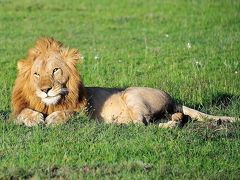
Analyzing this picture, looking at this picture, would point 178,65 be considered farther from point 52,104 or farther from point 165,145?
point 165,145

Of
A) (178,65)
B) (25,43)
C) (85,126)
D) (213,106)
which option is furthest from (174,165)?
(25,43)

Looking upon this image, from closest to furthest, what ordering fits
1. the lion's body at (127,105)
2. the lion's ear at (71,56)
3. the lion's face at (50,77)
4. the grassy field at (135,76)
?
the grassy field at (135,76) < the lion's face at (50,77) < the lion's ear at (71,56) < the lion's body at (127,105)

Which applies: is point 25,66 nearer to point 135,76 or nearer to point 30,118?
point 30,118

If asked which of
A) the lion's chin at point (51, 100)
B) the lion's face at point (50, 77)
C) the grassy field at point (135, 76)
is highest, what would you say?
the lion's face at point (50, 77)

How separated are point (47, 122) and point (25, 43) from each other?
23.0 feet

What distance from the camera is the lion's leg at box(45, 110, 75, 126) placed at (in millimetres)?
7051

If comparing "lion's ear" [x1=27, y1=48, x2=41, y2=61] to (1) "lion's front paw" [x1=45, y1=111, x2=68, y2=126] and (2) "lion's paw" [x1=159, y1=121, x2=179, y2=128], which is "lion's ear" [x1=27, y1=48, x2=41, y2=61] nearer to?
(1) "lion's front paw" [x1=45, y1=111, x2=68, y2=126]

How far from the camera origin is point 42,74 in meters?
7.24

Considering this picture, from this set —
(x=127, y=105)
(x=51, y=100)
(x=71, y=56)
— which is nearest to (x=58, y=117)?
(x=51, y=100)

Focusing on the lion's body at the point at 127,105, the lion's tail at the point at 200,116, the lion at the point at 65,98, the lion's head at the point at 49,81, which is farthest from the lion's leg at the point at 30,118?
the lion's tail at the point at 200,116

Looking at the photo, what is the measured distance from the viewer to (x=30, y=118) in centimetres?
713

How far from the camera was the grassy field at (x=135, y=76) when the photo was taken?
225 inches

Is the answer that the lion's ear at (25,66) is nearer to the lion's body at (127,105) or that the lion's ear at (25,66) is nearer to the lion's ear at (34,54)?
the lion's ear at (34,54)

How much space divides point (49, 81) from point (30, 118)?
1.33 ft
